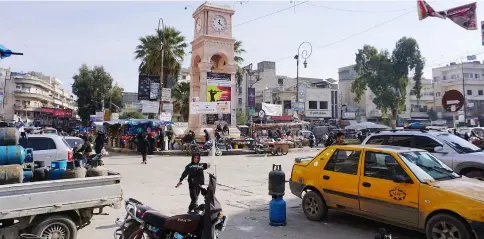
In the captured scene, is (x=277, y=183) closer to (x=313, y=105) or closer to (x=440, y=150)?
(x=440, y=150)

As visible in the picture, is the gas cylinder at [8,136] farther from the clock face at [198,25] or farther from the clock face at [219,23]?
the clock face at [198,25]

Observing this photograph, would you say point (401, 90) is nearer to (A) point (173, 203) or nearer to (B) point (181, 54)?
(B) point (181, 54)

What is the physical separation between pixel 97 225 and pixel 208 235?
3.62 meters

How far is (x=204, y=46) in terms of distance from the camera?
27.5 metres

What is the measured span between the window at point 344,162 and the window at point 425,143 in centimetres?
369

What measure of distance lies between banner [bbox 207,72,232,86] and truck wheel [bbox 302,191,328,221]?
20.8 meters

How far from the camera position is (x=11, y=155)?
5125 mm

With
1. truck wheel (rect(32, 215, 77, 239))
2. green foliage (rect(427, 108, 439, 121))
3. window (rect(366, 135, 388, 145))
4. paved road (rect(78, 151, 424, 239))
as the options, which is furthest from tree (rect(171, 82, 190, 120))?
green foliage (rect(427, 108, 439, 121))

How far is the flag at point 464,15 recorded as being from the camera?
1052 cm

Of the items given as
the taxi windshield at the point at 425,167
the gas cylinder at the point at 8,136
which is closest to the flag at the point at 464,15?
the taxi windshield at the point at 425,167

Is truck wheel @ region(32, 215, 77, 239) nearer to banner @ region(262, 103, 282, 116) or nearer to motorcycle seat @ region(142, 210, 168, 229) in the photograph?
motorcycle seat @ region(142, 210, 168, 229)

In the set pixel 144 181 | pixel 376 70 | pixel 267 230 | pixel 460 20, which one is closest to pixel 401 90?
pixel 376 70

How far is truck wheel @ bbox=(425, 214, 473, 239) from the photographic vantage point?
484 cm

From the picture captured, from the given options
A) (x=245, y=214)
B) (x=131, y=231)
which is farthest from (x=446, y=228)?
(x=131, y=231)
